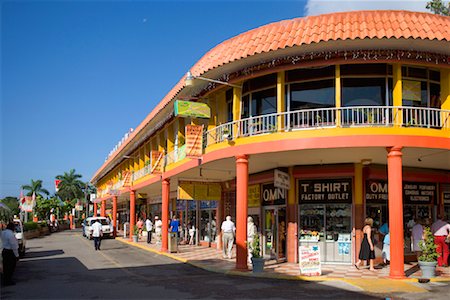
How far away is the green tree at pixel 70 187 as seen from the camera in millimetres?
104812

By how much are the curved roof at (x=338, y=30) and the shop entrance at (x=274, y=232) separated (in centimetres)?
624

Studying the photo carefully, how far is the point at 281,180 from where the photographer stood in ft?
55.4

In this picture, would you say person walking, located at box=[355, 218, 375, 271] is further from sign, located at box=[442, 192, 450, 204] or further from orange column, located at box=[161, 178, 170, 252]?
orange column, located at box=[161, 178, 170, 252]

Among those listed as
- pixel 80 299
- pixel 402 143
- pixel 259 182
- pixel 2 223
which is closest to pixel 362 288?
pixel 402 143

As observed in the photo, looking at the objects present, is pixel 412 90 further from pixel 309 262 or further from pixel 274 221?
pixel 274 221

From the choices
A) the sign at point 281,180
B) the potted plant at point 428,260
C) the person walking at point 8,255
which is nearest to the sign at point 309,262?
the sign at point 281,180

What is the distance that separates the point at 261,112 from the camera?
17859 mm

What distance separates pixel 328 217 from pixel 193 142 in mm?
5734

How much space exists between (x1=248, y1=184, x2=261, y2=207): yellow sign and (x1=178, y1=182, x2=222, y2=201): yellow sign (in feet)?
9.79

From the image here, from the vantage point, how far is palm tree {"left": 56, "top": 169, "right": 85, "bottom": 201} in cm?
10481

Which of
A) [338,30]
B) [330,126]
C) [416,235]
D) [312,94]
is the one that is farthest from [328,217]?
[338,30]

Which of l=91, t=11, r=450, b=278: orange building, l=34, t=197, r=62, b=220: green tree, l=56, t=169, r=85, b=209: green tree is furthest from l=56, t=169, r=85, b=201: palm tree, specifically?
l=91, t=11, r=450, b=278: orange building

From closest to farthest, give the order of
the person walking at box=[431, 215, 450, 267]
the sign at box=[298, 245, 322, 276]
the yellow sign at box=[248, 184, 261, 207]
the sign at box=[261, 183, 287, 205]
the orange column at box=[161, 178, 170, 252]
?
the sign at box=[298, 245, 322, 276] < the person walking at box=[431, 215, 450, 267] < the sign at box=[261, 183, 287, 205] < the yellow sign at box=[248, 184, 261, 207] < the orange column at box=[161, 178, 170, 252]

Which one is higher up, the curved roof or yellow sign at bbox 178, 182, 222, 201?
the curved roof
